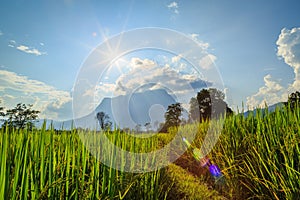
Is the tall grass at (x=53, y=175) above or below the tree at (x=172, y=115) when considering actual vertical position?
below

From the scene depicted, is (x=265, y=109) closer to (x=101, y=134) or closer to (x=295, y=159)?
(x=295, y=159)

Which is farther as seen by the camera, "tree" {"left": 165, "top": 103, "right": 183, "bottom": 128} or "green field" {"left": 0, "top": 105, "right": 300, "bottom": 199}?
"tree" {"left": 165, "top": 103, "right": 183, "bottom": 128}

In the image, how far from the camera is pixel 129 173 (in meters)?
2.51

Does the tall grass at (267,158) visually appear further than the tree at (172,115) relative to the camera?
No

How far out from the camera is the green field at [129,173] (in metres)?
1.45

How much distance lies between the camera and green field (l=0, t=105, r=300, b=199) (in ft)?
4.75

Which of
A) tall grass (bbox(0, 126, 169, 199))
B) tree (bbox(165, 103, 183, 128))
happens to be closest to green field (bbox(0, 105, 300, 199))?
tall grass (bbox(0, 126, 169, 199))

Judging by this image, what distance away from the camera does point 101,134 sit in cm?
290

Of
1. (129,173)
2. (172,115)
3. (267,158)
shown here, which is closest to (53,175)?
(129,173)

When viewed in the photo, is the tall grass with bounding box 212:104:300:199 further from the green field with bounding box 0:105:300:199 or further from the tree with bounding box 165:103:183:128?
the tree with bounding box 165:103:183:128

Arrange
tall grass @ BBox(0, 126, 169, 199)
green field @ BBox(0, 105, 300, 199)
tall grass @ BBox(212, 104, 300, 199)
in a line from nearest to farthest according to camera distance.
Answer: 1. tall grass @ BBox(0, 126, 169, 199)
2. green field @ BBox(0, 105, 300, 199)
3. tall grass @ BBox(212, 104, 300, 199)

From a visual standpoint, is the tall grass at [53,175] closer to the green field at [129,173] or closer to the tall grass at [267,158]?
the green field at [129,173]

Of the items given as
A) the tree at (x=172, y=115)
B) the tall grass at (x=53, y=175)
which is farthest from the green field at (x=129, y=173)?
the tree at (x=172, y=115)

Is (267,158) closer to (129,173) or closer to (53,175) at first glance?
(129,173)
